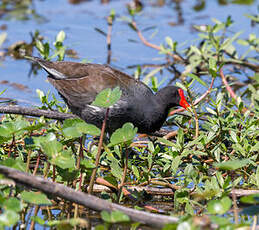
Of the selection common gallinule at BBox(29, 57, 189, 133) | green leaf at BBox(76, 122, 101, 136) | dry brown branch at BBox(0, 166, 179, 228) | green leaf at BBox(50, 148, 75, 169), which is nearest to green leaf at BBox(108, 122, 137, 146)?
green leaf at BBox(76, 122, 101, 136)

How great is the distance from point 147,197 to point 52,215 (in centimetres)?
65

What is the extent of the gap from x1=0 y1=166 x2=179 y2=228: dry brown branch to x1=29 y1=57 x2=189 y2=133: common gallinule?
1420 millimetres

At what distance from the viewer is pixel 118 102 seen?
3.78 m

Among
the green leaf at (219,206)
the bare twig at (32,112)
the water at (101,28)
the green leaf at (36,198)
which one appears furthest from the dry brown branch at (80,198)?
the water at (101,28)

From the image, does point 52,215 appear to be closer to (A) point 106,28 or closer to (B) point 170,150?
(B) point 170,150

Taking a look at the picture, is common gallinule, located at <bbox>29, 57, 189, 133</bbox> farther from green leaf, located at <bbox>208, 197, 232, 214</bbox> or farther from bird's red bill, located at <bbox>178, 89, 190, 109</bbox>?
green leaf, located at <bbox>208, 197, 232, 214</bbox>

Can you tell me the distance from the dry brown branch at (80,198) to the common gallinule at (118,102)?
55.9 inches

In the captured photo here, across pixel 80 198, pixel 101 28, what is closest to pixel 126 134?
pixel 80 198

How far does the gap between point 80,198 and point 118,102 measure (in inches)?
57.3

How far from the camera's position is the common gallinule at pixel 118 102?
382cm

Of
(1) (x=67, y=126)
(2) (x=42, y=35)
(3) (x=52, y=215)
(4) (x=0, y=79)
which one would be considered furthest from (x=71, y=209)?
(2) (x=42, y=35)

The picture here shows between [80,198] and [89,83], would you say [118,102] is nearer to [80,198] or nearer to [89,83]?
[89,83]

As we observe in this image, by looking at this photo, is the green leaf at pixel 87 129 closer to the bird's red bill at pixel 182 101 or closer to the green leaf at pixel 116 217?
the green leaf at pixel 116 217

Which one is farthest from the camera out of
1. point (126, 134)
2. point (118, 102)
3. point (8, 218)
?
point (118, 102)
